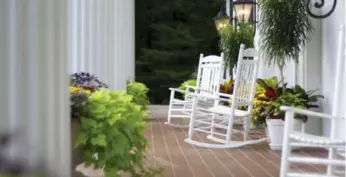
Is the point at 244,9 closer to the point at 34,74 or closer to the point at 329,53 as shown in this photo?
the point at 329,53

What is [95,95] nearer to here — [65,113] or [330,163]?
[65,113]

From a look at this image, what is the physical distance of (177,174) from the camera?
425 cm

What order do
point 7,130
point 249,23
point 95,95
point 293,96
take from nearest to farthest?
point 7,130 → point 95,95 → point 293,96 → point 249,23

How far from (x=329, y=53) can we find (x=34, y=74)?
4028 mm

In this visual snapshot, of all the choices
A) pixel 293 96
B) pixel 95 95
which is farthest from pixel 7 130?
pixel 293 96

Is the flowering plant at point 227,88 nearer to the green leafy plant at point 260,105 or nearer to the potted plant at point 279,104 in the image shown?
the green leafy plant at point 260,105

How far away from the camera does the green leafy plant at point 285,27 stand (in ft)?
19.0

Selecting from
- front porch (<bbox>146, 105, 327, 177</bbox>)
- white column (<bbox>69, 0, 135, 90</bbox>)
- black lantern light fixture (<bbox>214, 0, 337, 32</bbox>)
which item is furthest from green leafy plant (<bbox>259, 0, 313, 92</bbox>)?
white column (<bbox>69, 0, 135, 90</bbox>)

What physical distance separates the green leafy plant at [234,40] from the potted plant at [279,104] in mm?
2956

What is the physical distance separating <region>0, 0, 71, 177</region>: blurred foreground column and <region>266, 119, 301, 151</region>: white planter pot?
358cm

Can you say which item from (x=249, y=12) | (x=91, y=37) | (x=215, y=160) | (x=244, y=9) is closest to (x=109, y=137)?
(x=91, y=37)

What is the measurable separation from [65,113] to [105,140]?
0.60 m

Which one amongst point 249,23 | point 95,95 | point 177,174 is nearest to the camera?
point 95,95

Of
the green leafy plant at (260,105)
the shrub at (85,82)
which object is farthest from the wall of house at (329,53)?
the shrub at (85,82)
